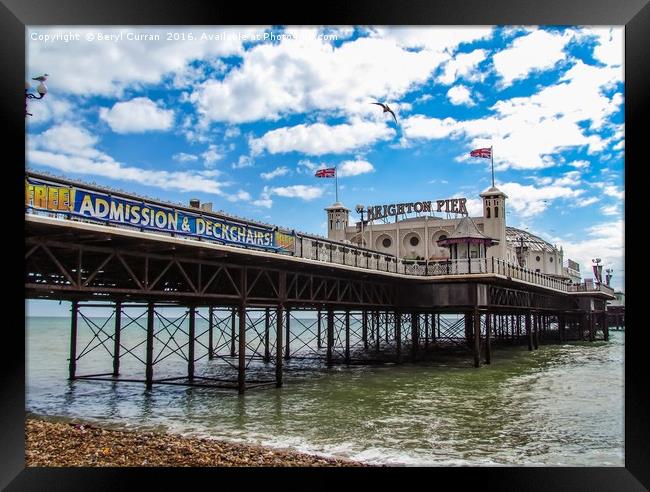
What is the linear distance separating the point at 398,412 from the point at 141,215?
1109cm

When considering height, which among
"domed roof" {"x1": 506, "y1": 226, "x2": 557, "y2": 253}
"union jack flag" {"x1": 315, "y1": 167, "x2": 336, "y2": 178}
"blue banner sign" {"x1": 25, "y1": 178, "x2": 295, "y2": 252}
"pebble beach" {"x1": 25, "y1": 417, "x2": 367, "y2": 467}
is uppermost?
"union jack flag" {"x1": 315, "y1": 167, "x2": 336, "y2": 178}

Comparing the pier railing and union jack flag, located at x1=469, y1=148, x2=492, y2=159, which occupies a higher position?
union jack flag, located at x1=469, y1=148, x2=492, y2=159

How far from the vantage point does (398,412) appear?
70.2 feet

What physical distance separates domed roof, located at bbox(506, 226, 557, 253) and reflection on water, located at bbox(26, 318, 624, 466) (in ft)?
150

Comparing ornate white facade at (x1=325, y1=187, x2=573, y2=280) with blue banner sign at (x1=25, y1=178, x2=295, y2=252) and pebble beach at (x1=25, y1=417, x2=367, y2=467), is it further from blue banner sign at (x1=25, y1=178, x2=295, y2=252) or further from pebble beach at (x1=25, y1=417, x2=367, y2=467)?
pebble beach at (x1=25, y1=417, x2=367, y2=467)

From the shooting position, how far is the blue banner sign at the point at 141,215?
1516 centimetres

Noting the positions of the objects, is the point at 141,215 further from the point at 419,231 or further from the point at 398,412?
the point at 419,231

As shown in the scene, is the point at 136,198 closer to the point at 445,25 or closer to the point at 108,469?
the point at 108,469

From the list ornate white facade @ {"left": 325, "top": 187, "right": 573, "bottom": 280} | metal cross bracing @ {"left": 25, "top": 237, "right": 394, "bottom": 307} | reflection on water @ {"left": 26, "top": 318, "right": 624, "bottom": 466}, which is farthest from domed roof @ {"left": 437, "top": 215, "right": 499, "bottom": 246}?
ornate white facade @ {"left": 325, "top": 187, "right": 573, "bottom": 280}

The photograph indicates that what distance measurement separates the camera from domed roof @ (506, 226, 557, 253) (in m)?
78.5

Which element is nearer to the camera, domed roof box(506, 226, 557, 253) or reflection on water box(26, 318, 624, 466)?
reflection on water box(26, 318, 624, 466)

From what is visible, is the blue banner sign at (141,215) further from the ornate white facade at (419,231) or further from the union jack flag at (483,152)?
the ornate white facade at (419,231)
